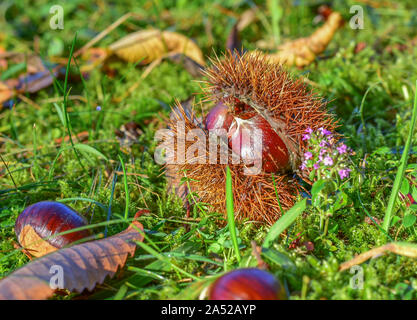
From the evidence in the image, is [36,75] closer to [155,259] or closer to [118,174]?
[118,174]

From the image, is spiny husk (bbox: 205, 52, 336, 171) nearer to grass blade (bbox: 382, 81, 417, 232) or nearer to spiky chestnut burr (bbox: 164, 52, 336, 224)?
spiky chestnut burr (bbox: 164, 52, 336, 224)

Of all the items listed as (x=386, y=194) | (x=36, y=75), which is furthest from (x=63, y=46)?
(x=386, y=194)

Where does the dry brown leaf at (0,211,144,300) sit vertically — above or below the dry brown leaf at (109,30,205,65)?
below

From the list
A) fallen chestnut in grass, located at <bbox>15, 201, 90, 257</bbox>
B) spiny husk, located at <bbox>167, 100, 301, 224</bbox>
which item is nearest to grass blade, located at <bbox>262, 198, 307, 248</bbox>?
spiny husk, located at <bbox>167, 100, 301, 224</bbox>

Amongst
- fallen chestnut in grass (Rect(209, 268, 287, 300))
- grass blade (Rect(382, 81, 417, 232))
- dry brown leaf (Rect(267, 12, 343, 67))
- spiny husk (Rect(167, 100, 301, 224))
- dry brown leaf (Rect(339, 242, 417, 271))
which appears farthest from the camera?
dry brown leaf (Rect(267, 12, 343, 67))

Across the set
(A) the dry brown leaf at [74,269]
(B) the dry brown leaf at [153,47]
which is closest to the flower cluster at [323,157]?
(A) the dry brown leaf at [74,269]

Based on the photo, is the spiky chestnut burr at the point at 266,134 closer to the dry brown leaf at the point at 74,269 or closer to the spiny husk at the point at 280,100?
the spiny husk at the point at 280,100
